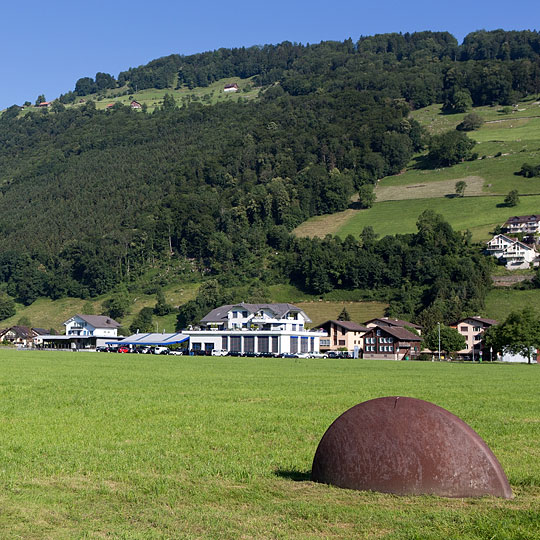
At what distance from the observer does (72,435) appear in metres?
17.7

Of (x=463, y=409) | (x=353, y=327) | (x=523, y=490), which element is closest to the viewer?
(x=523, y=490)

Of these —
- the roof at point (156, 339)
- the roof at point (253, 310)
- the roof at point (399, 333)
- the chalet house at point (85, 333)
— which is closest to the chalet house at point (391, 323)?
the roof at point (399, 333)

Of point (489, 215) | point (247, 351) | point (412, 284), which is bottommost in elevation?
point (247, 351)

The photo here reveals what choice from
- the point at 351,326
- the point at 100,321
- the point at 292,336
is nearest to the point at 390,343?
the point at 351,326

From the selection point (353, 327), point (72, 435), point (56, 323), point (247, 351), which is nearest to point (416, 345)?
point (353, 327)

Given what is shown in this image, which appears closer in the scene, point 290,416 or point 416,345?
point 290,416

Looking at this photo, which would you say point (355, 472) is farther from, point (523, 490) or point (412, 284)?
point (412, 284)

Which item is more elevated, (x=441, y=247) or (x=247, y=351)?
(x=441, y=247)

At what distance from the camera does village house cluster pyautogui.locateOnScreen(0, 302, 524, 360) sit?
139 m

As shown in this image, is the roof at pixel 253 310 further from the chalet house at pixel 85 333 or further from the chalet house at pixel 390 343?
the chalet house at pixel 85 333

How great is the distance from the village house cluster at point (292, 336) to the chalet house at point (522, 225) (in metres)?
44.1

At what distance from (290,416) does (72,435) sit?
688 centimetres

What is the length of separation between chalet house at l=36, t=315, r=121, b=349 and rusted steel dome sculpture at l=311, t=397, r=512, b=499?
15764 centimetres

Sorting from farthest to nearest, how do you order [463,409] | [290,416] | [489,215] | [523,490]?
1. [489,215]
2. [463,409]
3. [290,416]
4. [523,490]
